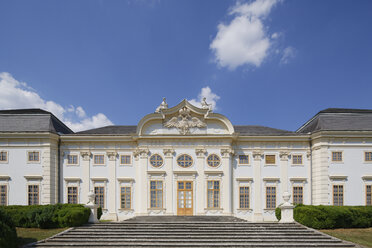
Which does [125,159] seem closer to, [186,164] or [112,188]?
[112,188]

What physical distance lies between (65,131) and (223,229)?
719 inches

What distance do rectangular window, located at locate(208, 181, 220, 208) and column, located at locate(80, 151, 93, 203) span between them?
10370 millimetres

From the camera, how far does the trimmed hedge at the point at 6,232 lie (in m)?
13.9

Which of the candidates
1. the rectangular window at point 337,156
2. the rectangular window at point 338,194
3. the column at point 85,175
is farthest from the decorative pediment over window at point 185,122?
the rectangular window at point 338,194

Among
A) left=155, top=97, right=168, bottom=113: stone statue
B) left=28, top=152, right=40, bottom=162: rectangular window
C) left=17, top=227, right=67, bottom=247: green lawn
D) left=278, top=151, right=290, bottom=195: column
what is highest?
left=155, top=97, right=168, bottom=113: stone statue

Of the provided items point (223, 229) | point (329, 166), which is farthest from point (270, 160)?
point (223, 229)

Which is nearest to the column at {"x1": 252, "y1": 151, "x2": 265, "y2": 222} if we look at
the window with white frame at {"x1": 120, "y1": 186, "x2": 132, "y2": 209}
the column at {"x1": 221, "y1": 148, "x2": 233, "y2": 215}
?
the column at {"x1": 221, "y1": 148, "x2": 233, "y2": 215}

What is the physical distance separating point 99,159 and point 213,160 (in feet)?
32.4

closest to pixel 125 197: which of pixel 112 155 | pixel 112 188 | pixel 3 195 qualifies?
pixel 112 188

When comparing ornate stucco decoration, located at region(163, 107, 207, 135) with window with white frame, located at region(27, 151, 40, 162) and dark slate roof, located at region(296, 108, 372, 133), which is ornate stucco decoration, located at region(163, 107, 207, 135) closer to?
dark slate roof, located at region(296, 108, 372, 133)

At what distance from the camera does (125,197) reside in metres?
26.5

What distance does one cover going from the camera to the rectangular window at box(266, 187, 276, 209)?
2652cm

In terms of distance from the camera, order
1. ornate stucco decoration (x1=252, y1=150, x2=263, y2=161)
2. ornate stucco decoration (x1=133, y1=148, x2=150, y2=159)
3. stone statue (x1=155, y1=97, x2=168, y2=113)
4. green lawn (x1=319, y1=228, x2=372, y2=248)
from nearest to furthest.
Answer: green lawn (x1=319, y1=228, x2=372, y2=248) → ornate stucco decoration (x1=133, y1=148, x2=150, y2=159) → stone statue (x1=155, y1=97, x2=168, y2=113) → ornate stucco decoration (x1=252, y1=150, x2=263, y2=161)

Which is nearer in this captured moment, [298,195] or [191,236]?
[191,236]
